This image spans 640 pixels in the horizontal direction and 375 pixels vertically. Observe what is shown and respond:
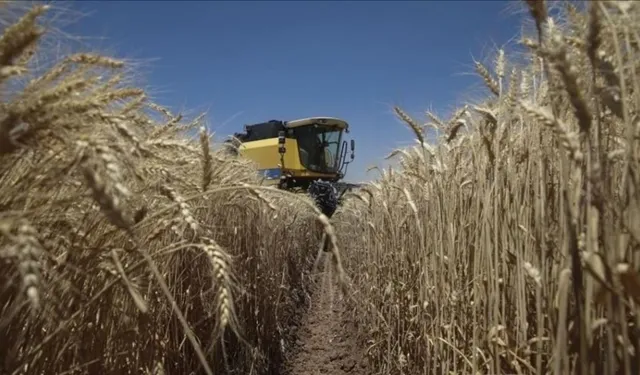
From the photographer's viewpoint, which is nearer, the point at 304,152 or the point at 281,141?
the point at 281,141

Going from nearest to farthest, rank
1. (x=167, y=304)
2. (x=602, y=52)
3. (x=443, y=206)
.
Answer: (x=602, y=52), (x=167, y=304), (x=443, y=206)

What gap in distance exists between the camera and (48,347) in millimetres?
1187

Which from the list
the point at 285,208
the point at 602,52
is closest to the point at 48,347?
the point at 602,52

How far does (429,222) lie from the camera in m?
2.39

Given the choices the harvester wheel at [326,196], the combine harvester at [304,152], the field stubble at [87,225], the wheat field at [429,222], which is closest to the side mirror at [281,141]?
the combine harvester at [304,152]

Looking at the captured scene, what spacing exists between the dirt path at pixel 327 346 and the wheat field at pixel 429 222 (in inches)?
57.1

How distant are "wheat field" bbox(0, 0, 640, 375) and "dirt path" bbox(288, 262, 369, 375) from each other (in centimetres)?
145

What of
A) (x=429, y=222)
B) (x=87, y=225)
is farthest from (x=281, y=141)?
(x=87, y=225)

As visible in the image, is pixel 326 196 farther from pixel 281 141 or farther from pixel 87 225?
pixel 87 225

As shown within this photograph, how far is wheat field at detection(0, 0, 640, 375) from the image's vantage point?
90 centimetres

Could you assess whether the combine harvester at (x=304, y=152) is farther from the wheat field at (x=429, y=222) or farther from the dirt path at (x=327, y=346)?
the wheat field at (x=429, y=222)

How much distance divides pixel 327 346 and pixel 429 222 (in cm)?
278

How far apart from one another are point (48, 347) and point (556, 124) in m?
1.09

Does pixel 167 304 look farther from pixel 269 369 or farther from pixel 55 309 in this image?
pixel 269 369
